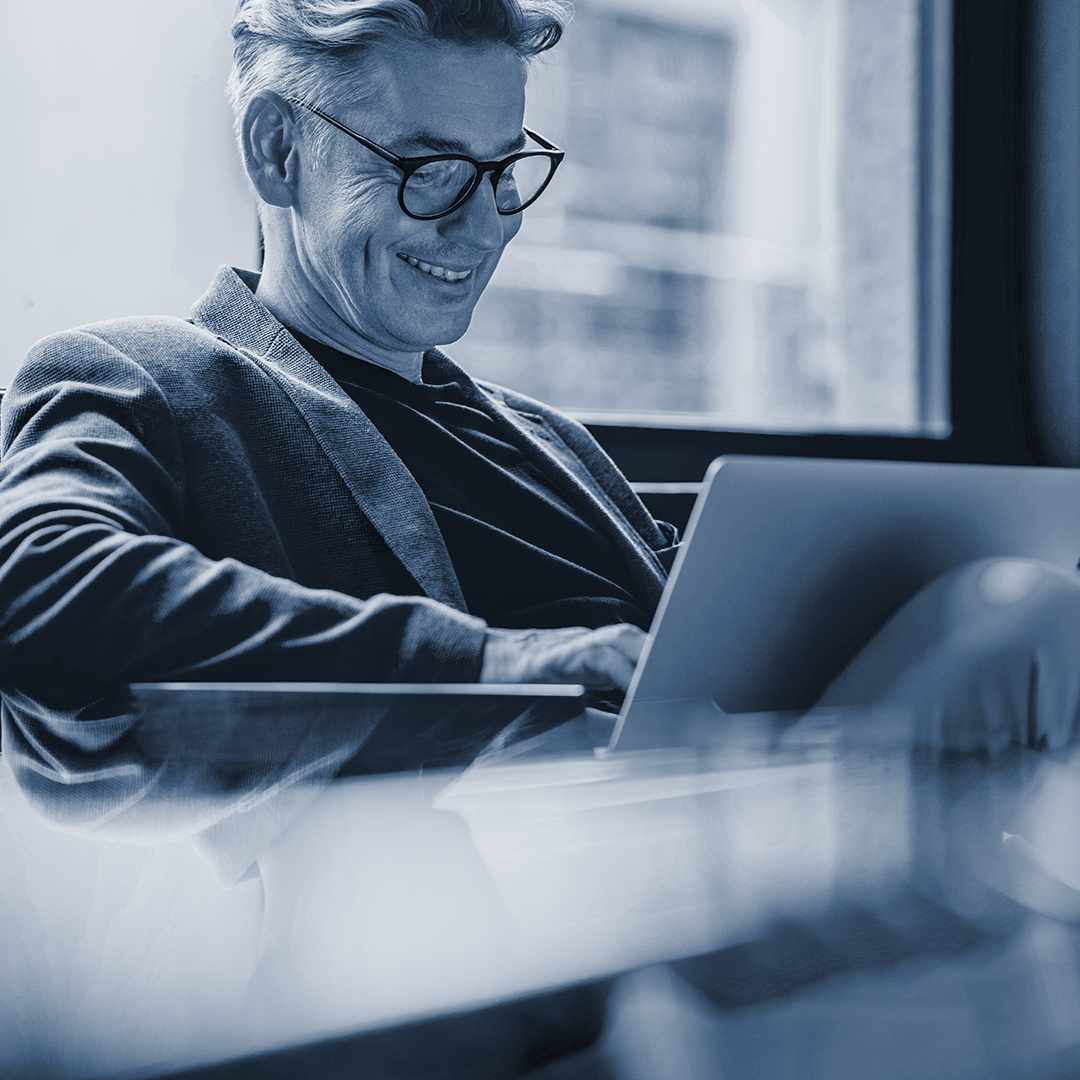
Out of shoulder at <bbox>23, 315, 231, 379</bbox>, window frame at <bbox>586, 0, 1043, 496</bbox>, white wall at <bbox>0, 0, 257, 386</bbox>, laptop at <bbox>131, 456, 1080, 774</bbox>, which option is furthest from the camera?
window frame at <bbox>586, 0, 1043, 496</bbox>

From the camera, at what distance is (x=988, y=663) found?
2.05 feet

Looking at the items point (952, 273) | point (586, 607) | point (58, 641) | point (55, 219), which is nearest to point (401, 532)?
point (586, 607)

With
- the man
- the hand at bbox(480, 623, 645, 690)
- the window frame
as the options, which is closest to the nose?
the man

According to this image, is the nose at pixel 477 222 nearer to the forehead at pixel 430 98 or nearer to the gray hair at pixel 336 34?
the forehead at pixel 430 98

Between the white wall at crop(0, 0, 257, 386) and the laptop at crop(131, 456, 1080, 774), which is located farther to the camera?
the white wall at crop(0, 0, 257, 386)

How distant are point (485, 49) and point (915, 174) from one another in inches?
57.4

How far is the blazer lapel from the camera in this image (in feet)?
3.26

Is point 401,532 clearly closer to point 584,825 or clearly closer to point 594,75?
point 584,825

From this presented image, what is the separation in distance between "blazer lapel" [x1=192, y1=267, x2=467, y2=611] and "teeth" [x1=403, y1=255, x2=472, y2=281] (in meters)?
0.18

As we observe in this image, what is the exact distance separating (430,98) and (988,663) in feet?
2.78

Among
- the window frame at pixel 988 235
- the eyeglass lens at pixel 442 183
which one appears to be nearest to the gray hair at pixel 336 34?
the eyeglass lens at pixel 442 183

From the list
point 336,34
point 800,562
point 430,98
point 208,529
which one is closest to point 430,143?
point 430,98

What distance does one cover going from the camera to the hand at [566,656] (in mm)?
641

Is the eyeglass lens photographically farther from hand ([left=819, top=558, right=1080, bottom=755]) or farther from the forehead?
hand ([left=819, top=558, right=1080, bottom=755])
